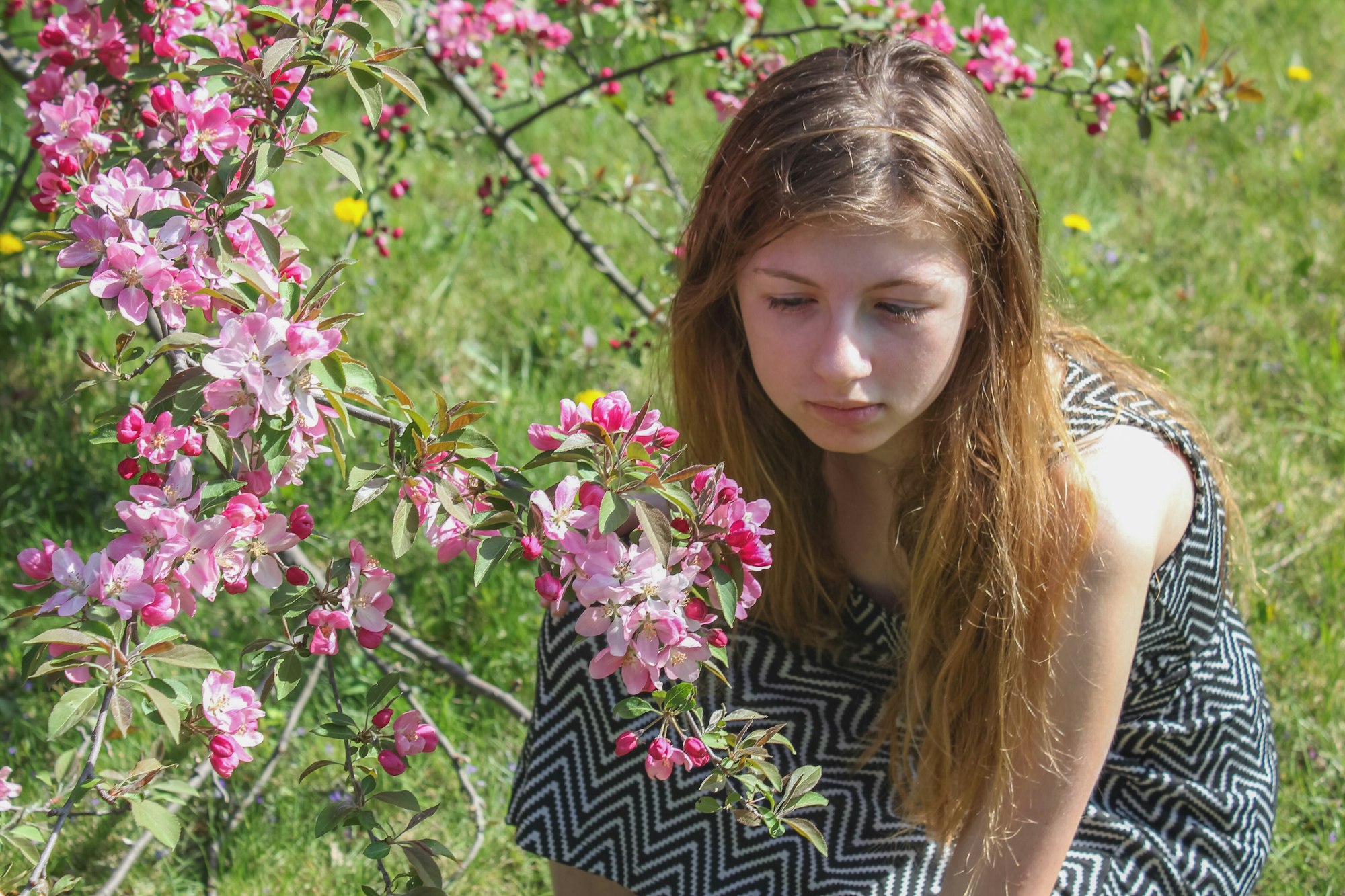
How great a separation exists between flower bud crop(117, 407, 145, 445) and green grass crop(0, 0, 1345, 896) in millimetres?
993

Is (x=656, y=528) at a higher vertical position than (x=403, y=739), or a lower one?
higher

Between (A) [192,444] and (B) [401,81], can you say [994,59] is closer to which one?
(B) [401,81]

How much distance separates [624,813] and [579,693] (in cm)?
17

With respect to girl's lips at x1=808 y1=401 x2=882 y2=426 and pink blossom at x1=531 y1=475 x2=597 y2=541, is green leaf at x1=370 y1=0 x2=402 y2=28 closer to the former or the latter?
pink blossom at x1=531 y1=475 x2=597 y2=541

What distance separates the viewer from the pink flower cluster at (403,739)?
1.05m

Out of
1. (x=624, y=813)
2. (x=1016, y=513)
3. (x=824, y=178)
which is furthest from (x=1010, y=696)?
(x=824, y=178)

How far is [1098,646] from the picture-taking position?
1454 mm

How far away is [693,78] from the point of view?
3.60 m

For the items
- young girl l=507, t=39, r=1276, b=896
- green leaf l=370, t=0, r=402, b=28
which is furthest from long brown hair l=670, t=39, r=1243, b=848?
green leaf l=370, t=0, r=402, b=28

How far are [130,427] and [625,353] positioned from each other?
172 cm

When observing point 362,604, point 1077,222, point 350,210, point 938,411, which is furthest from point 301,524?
point 1077,222

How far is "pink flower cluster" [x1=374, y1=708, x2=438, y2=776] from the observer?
1.05 m

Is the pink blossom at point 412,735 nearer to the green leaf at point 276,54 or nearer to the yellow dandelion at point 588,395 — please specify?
the green leaf at point 276,54

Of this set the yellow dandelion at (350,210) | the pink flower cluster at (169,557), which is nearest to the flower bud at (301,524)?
the pink flower cluster at (169,557)
